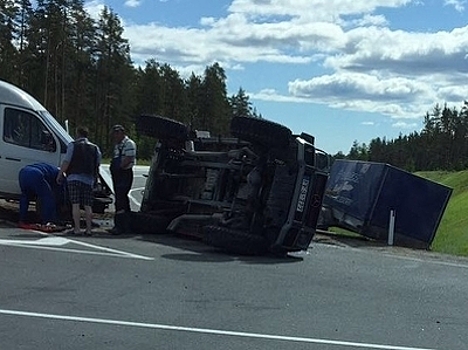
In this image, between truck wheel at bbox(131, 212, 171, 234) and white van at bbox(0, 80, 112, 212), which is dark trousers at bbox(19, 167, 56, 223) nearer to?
white van at bbox(0, 80, 112, 212)

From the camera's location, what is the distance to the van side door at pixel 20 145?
15.4m

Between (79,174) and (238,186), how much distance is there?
8.93ft

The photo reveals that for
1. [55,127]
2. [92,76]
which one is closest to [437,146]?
[92,76]

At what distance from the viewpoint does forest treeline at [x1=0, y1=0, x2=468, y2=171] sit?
59.9 m

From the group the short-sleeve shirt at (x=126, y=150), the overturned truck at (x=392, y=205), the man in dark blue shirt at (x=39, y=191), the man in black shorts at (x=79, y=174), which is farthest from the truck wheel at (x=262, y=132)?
the overturned truck at (x=392, y=205)

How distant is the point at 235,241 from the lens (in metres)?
13.1

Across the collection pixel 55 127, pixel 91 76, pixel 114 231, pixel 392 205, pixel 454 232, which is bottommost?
pixel 454 232

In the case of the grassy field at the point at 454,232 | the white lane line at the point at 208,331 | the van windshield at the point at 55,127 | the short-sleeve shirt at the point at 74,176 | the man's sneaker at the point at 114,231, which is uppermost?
the van windshield at the point at 55,127

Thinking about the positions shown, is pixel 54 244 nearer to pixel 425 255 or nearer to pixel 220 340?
pixel 220 340

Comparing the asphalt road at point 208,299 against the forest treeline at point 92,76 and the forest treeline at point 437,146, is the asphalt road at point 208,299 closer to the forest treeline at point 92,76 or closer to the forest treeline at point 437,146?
the forest treeline at point 92,76

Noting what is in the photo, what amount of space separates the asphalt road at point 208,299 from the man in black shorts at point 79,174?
0.54m

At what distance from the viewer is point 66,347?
6.82 meters

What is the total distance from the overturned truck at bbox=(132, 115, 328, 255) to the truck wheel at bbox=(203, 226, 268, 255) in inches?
0.6

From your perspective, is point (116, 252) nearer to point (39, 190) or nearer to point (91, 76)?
point (39, 190)
